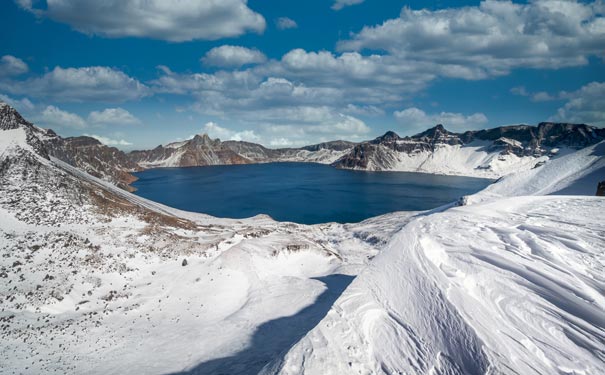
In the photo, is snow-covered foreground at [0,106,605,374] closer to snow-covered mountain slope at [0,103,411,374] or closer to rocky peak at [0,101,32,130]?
snow-covered mountain slope at [0,103,411,374]

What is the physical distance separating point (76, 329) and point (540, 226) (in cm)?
3146

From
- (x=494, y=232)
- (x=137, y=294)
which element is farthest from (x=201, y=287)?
(x=494, y=232)

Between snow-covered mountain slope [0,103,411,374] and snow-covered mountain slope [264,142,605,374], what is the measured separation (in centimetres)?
901

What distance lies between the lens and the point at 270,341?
20047 millimetres

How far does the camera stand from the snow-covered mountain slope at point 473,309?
29.9 ft

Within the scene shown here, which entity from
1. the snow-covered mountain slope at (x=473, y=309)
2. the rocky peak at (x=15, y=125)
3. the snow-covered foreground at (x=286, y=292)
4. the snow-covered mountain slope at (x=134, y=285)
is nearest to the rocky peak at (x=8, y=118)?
the rocky peak at (x=15, y=125)

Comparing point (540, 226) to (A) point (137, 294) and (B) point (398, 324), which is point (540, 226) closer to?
(B) point (398, 324)

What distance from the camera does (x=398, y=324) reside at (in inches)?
430

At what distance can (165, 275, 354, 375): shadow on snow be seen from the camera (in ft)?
55.3

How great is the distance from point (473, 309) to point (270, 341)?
14052mm

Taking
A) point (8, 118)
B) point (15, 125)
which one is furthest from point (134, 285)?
point (8, 118)

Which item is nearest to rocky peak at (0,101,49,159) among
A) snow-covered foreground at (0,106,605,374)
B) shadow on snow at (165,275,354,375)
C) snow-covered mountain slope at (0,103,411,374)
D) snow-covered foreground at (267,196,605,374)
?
snow-covered mountain slope at (0,103,411,374)

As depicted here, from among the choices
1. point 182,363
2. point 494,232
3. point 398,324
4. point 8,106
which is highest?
point 8,106

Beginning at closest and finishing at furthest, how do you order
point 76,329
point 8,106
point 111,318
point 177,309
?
1. point 76,329
2. point 111,318
3. point 177,309
4. point 8,106
